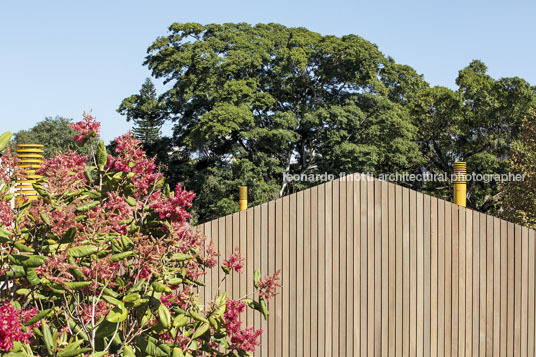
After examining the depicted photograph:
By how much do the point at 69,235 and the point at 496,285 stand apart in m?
4.40

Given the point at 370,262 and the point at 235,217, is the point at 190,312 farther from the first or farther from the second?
the point at 370,262

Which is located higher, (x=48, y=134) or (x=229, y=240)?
(x=48, y=134)

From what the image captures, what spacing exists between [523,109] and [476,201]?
11.7ft

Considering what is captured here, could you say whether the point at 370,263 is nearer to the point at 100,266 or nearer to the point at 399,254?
the point at 399,254

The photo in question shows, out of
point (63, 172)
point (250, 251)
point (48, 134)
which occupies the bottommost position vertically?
point (250, 251)

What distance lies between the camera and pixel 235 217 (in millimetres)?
5309

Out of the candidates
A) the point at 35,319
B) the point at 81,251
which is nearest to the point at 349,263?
the point at 81,251

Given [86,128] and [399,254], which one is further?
[399,254]

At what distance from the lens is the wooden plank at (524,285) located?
5199mm

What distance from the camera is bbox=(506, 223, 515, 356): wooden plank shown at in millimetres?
5195

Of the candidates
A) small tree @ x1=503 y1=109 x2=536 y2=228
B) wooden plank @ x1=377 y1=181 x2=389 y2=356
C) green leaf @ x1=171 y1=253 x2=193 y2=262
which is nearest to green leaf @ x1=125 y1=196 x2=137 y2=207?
green leaf @ x1=171 y1=253 x2=193 y2=262

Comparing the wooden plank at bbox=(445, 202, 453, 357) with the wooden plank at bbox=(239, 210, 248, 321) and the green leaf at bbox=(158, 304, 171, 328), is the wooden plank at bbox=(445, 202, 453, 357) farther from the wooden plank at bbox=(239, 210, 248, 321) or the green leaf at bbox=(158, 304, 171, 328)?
the green leaf at bbox=(158, 304, 171, 328)

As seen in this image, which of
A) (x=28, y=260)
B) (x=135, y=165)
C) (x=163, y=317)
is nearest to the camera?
(x=28, y=260)

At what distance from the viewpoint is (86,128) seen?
3.29 meters
